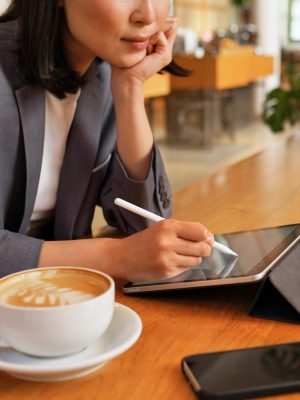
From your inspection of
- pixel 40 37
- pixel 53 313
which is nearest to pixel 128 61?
pixel 40 37

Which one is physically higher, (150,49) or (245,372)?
(150,49)

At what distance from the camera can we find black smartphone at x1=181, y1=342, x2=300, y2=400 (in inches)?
20.5

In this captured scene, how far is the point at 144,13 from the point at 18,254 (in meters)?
0.44

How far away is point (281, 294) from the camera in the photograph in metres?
0.70

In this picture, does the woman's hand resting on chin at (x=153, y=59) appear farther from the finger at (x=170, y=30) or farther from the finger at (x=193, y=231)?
the finger at (x=193, y=231)

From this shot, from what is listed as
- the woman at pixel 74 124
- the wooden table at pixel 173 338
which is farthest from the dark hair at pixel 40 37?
the wooden table at pixel 173 338

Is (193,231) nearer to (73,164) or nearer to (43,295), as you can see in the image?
(43,295)

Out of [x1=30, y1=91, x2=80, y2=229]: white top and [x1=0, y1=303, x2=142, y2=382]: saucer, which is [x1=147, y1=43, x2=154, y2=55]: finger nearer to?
[x1=30, y1=91, x2=80, y2=229]: white top

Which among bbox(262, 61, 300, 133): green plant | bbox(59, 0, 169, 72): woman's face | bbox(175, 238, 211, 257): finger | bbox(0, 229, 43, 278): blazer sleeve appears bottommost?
bbox(262, 61, 300, 133): green plant

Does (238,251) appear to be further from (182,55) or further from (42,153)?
(182,55)

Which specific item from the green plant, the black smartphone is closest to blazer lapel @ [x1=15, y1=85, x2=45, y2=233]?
the black smartphone

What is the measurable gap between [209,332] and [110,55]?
554 millimetres

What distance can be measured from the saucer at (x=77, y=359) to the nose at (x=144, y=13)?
562mm

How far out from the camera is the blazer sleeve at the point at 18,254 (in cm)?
84
